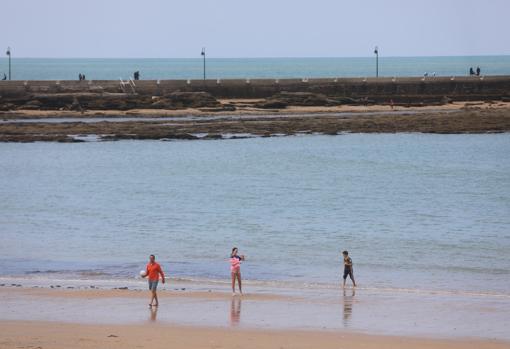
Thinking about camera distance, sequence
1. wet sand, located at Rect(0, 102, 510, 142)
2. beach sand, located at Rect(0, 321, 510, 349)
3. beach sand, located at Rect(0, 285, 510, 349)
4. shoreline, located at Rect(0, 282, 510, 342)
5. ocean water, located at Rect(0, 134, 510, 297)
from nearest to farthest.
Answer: beach sand, located at Rect(0, 321, 510, 349) < beach sand, located at Rect(0, 285, 510, 349) < shoreline, located at Rect(0, 282, 510, 342) < ocean water, located at Rect(0, 134, 510, 297) < wet sand, located at Rect(0, 102, 510, 142)

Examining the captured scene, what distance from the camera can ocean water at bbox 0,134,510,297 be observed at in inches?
1040

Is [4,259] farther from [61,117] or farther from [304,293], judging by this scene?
[61,117]

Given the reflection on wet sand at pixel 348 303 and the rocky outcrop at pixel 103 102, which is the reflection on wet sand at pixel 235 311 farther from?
the rocky outcrop at pixel 103 102

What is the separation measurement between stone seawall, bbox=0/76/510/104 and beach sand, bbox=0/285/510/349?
53067mm

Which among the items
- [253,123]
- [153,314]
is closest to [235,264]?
[153,314]

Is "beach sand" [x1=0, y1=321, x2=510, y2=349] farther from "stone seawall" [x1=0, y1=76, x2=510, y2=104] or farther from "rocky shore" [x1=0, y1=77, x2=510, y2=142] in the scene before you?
"stone seawall" [x1=0, y1=76, x2=510, y2=104]

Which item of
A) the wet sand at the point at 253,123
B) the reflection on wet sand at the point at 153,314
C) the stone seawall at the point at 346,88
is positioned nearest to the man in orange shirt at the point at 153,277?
the reflection on wet sand at the point at 153,314

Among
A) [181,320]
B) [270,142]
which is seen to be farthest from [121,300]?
[270,142]

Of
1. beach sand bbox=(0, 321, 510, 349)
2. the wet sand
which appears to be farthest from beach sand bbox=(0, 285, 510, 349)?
the wet sand

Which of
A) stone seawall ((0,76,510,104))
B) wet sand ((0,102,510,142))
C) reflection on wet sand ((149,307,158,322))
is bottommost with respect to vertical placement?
reflection on wet sand ((149,307,158,322))

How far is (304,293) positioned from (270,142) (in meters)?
37.9

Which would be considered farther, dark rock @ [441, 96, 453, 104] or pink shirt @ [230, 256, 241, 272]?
dark rock @ [441, 96, 453, 104]

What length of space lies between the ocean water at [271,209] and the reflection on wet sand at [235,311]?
117 inches

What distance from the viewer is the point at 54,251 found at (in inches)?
1148
